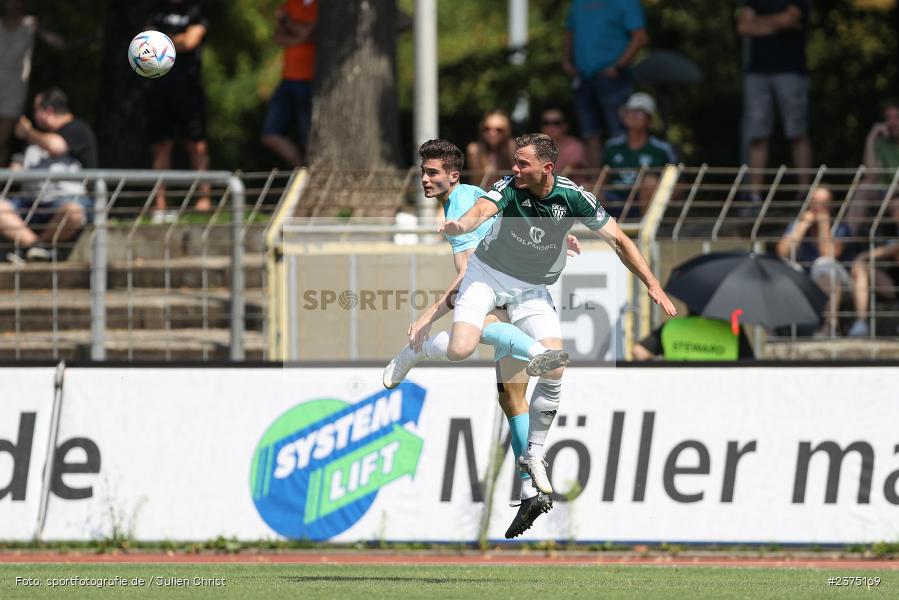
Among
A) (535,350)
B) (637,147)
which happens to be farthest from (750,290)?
(535,350)

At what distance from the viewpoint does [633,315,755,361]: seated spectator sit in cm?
1337

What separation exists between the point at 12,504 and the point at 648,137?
6697mm

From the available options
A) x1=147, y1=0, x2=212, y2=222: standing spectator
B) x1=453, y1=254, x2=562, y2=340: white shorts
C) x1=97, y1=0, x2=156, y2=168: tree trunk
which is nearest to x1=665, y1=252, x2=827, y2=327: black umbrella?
x1=453, y1=254, x2=562, y2=340: white shorts

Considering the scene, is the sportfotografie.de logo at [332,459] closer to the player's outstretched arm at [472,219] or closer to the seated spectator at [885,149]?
the player's outstretched arm at [472,219]

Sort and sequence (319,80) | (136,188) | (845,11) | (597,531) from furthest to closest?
(845,11) → (136,188) → (319,80) → (597,531)

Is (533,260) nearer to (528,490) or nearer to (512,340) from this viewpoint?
(512,340)

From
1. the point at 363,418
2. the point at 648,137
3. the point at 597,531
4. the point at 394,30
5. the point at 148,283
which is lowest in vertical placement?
the point at 597,531

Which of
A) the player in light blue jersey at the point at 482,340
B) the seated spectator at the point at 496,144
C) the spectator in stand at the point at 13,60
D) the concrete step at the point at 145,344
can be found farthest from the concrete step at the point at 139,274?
the spectator in stand at the point at 13,60

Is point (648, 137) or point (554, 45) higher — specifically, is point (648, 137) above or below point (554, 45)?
below

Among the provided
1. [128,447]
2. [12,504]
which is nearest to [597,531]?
[128,447]

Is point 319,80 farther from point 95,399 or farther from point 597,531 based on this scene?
point 597,531

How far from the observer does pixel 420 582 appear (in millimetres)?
10711

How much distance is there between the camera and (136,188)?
715 inches

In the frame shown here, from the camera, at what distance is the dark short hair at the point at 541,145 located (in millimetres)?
9930
